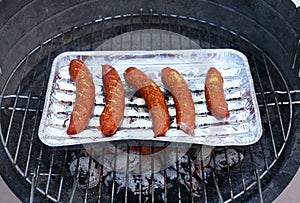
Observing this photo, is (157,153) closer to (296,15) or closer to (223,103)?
(223,103)

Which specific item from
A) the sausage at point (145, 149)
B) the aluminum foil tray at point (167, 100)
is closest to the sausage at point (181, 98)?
the aluminum foil tray at point (167, 100)

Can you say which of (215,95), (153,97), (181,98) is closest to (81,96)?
(153,97)

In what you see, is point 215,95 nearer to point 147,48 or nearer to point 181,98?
point 181,98

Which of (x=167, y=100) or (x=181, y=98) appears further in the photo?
(x=167, y=100)

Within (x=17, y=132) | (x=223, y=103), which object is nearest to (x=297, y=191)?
(x=223, y=103)

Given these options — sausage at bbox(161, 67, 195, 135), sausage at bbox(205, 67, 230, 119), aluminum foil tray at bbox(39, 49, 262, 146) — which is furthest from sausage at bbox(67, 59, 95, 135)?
sausage at bbox(205, 67, 230, 119)

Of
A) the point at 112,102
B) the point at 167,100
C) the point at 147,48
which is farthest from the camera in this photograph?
the point at 147,48

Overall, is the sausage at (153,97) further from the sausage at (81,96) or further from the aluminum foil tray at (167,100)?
the sausage at (81,96)
